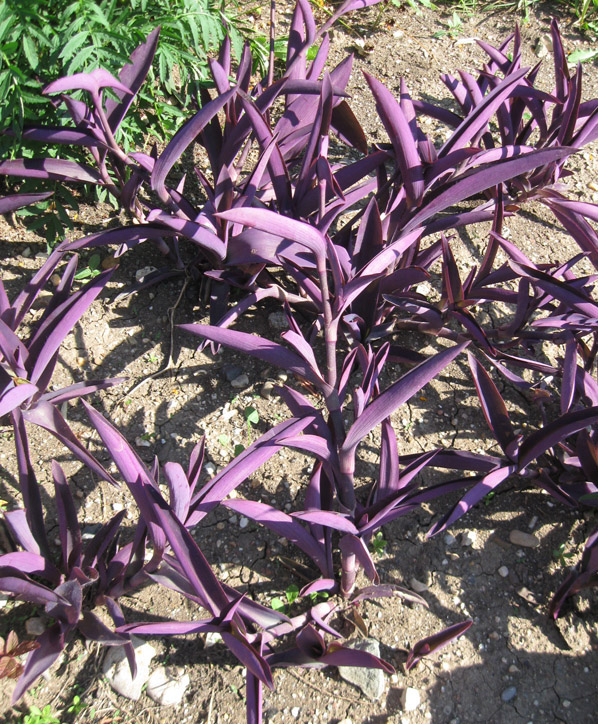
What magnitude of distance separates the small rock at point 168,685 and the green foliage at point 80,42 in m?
1.46

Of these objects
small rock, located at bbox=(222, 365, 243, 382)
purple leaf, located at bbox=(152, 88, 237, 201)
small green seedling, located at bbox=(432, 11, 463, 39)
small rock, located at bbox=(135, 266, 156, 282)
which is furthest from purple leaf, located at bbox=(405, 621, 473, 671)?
small green seedling, located at bbox=(432, 11, 463, 39)

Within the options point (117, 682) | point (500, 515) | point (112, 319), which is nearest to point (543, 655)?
point (500, 515)

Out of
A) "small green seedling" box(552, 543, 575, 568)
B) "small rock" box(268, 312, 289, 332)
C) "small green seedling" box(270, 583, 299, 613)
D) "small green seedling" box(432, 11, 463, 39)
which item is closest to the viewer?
"small green seedling" box(270, 583, 299, 613)

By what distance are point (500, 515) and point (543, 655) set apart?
361mm

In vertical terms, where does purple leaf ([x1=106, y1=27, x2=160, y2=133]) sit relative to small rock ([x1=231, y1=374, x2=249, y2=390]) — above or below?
above

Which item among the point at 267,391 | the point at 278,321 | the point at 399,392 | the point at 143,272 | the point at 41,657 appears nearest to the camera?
the point at 399,392

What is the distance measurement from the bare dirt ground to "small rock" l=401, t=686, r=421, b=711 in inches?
0.4

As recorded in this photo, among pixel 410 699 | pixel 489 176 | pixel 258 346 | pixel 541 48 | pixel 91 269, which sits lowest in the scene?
pixel 410 699

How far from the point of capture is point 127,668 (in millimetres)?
1460

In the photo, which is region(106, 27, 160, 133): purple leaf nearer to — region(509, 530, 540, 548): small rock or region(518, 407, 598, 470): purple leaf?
region(518, 407, 598, 470): purple leaf

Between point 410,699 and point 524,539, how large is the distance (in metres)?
0.52

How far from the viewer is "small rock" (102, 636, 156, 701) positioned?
1440 millimetres

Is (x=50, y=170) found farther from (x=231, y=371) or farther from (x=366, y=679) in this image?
(x=366, y=679)

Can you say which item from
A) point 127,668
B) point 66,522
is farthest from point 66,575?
point 127,668
